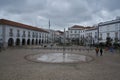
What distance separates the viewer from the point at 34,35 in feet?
155

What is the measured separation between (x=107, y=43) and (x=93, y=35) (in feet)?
39.7

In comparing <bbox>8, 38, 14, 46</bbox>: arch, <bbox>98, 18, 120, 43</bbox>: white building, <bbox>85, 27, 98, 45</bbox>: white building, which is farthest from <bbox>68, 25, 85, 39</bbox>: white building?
<bbox>8, 38, 14, 46</bbox>: arch

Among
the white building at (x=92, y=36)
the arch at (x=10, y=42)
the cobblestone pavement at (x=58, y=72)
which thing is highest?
the white building at (x=92, y=36)

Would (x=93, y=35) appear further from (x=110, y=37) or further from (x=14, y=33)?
(x=14, y=33)

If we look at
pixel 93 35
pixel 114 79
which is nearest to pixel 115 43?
pixel 93 35

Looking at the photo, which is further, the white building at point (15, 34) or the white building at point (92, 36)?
the white building at point (92, 36)

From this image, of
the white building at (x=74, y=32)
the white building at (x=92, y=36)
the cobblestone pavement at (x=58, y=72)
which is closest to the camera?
the cobblestone pavement at (x=58, y=72)

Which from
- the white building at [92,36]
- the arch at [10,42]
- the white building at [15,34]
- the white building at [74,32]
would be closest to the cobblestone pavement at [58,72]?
the white building at [15,34]

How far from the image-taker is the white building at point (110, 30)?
1280 inches

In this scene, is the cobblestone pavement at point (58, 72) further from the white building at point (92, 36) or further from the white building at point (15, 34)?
the white building at point (92, 36)

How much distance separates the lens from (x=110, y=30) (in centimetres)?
3506

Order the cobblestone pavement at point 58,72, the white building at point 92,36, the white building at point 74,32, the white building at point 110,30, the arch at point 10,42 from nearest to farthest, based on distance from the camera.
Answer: the cobblestone pavement at point 58,72 < the white building at point 110,30 < the arch at point 10,42 < the white building at point 92,36 < the white building at point 74,32

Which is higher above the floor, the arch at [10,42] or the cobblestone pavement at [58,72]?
the arch at [10,42]

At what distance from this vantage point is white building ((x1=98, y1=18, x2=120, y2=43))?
107 ft
